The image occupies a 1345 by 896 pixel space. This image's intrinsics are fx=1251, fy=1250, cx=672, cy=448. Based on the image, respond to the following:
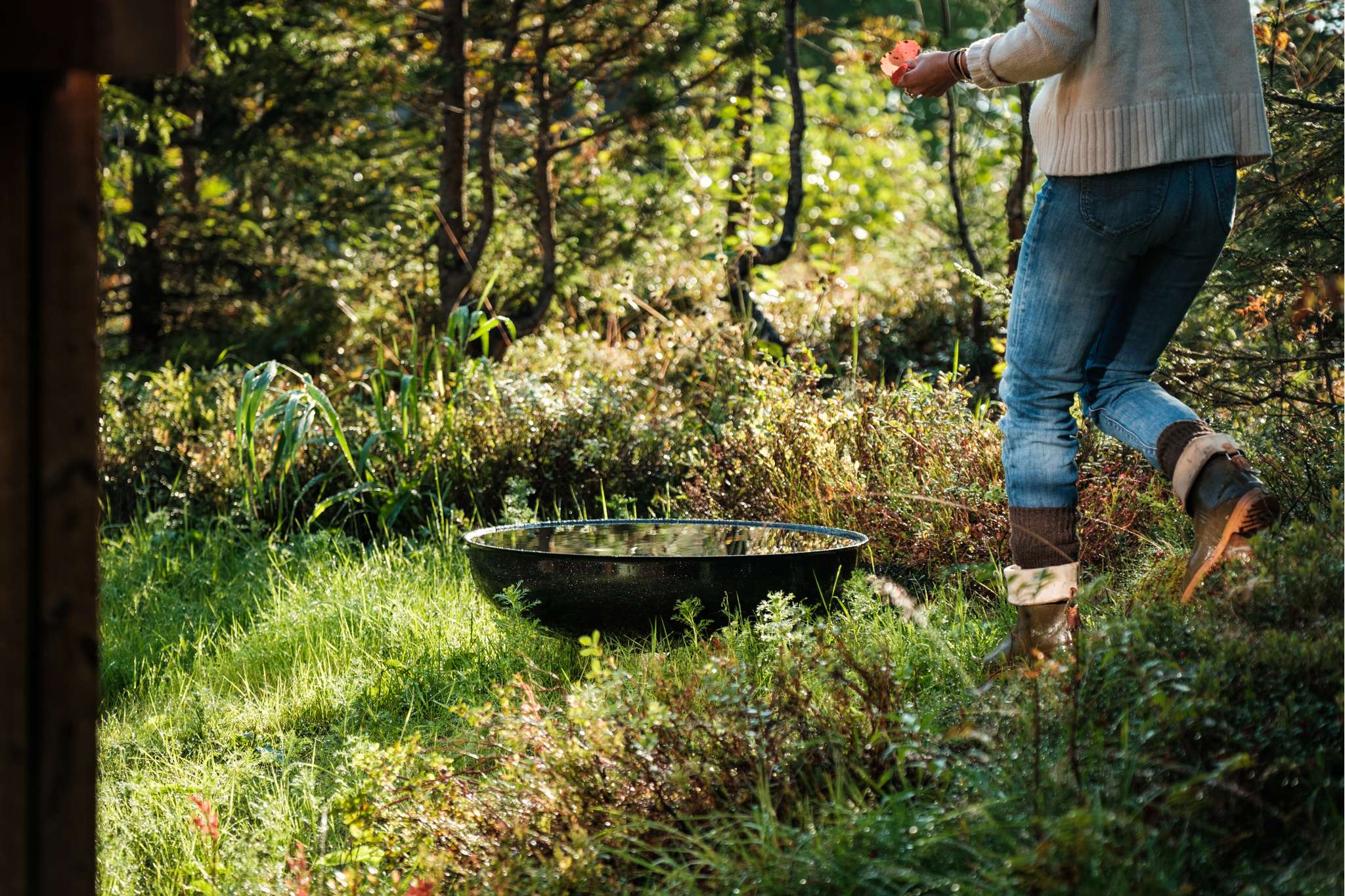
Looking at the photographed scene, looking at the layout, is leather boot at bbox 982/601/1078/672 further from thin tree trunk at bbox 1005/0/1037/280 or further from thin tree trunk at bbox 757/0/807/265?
thin tree trunk at bbox 757/0/807/265

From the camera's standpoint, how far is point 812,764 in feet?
7.14

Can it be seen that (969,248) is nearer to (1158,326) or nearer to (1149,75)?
(1158,326)

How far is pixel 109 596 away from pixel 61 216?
123 inches

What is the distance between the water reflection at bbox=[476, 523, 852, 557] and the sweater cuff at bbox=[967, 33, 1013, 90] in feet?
4.21

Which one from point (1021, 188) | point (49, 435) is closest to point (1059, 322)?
point (49, 435)

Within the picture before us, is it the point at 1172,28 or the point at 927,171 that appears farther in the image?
the point at 927,171

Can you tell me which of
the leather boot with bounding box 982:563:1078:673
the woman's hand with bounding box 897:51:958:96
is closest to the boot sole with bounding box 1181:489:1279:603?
the leather boot with bounding box 982:563:1078:673

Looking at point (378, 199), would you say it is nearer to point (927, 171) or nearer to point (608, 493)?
point (608, 493)

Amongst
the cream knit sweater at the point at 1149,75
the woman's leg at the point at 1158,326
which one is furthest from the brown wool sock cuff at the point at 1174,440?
the cream knit sweater at the point at 1149,75

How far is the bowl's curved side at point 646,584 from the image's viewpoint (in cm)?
297

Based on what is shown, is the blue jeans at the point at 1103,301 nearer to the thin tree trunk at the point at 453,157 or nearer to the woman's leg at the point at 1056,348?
the woman's leg at the point at 1056,348

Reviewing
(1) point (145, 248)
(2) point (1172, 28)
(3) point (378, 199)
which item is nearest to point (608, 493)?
(2) point (1172, 28)

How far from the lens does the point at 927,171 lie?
1180cm

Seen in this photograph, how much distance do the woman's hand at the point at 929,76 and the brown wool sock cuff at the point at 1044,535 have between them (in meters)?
0.94
